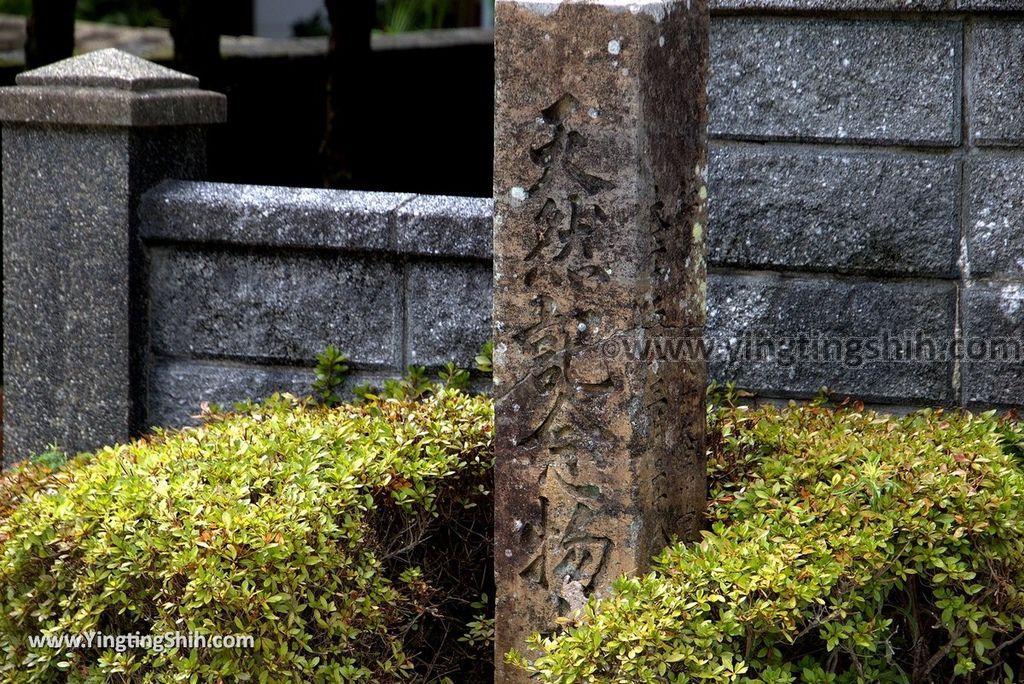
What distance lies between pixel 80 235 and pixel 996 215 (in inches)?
122

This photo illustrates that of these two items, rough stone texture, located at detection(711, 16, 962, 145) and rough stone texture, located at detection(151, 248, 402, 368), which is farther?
rough stone texture, located at detection(151, 248, 402, 368)

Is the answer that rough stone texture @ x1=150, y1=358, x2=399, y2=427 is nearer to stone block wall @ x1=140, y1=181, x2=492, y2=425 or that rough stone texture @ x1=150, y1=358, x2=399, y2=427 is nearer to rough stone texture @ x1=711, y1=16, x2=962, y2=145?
stone block wall @ x1=140, y1=181, x2=492, y2=425

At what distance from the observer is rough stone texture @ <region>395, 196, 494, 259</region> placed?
439cm

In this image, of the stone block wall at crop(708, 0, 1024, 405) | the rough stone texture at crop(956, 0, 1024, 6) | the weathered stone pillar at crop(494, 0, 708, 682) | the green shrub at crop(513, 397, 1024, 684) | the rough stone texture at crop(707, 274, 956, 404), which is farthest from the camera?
the rough stone texture at crop(707, 274, 956, 404)

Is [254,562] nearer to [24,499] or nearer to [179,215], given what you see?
[24,499]

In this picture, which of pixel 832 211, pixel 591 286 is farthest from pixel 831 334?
pixel 591 286

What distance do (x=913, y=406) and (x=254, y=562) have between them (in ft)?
7.87

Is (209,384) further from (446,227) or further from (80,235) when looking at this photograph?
(446,227)

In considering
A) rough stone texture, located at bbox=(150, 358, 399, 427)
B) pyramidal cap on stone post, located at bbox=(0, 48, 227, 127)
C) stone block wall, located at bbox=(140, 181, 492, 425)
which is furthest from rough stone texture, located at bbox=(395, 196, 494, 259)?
pyramidal cap on stone post, located at bbox=(0, 48, 227, 127)

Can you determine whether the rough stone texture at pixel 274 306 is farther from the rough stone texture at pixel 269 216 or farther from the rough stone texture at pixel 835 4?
the rough stone texture at pixel 835 4

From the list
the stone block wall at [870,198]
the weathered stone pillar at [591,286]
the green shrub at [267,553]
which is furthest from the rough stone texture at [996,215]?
the green shrub at [267,553]

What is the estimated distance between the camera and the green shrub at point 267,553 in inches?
120

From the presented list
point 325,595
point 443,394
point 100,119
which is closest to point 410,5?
point 100,119

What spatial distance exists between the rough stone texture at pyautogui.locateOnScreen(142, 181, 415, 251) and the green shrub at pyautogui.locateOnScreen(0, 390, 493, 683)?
91cm
